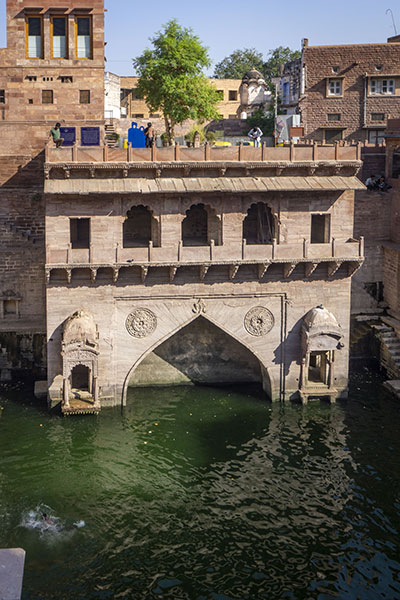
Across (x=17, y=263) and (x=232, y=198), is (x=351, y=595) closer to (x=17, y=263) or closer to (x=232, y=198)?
(x=232, y=198)

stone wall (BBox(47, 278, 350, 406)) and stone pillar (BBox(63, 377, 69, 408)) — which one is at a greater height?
stone wall (BBox(47, 278, 350, 406))

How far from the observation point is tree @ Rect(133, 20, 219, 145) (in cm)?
3734

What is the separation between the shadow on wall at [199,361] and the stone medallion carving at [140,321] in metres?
2.82

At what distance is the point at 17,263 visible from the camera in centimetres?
3462

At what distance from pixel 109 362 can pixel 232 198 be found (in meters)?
8.47

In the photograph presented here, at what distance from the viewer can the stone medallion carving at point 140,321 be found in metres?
30.6

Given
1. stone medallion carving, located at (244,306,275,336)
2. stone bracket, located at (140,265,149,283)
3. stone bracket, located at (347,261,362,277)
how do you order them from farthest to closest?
stone medallion carving, located at (244,306,275,336)
stone bracket, located at (347,261,362,277)
stone bracket, located at (140,265,149,283)

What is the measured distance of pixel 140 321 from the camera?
101 feet

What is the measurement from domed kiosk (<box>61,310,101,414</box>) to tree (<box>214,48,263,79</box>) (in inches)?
2241

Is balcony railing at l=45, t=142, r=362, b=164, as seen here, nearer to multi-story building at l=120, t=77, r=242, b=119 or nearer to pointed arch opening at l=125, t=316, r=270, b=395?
pointed arch opening at l=125, t=316, r=270, b=395

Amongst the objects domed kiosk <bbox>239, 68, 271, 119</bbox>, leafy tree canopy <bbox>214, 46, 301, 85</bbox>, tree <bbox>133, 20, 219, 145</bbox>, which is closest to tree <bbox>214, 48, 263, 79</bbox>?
leafy tree canopy <bbox>214, 46, 301, 85</bbox>

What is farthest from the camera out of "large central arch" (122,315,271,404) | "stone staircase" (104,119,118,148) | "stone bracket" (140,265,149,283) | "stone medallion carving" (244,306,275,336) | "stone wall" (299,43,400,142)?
"stone wall" (299,43,400,142)

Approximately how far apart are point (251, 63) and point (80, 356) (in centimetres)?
6113

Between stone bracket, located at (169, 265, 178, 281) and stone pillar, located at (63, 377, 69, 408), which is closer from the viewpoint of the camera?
stone pillar, located at (63, 377, 69, 408)
